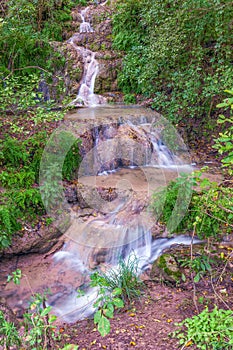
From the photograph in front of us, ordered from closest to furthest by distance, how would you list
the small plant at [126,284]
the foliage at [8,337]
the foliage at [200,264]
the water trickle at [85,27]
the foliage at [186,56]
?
the foliage at [8,337], the small plant at [126,284], the foliage at [200,264], the foliage at [186,56], the water trickle at [85,27]

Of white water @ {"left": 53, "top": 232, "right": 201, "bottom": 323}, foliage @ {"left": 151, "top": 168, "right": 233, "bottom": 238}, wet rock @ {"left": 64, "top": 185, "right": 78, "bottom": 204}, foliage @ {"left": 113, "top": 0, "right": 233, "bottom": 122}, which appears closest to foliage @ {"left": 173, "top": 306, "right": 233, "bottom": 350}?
white water @ {"left": 53, "top": 232, "right": 201, "bottom": 323}

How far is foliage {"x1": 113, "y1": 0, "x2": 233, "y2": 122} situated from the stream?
2.11 feet

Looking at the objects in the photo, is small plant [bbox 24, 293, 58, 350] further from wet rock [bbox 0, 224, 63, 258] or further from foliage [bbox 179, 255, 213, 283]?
wet rock [bbox 0, 224, 63, 258]

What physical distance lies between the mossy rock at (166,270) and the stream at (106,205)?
28 cm

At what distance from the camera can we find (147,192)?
17.0 feet

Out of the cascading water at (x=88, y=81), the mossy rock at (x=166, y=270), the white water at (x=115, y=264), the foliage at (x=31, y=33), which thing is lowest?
the white water at (x=115, y=264)

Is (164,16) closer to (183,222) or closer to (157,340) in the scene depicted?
(183,222)

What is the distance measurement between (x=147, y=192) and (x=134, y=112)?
2500 millimetres

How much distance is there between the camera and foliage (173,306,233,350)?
2.51 metres

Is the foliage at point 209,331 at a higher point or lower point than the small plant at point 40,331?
Answer: lower

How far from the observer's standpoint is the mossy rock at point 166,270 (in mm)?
3807

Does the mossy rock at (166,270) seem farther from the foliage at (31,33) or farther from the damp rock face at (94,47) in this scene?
the damp rock face at (94,47)

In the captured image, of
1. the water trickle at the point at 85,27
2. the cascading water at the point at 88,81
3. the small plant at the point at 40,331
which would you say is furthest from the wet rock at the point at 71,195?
the water trickle at the point at 85,27

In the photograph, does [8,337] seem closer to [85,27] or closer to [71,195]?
[71,195]
